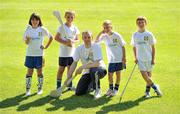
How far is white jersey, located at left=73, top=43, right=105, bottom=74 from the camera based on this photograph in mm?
10957

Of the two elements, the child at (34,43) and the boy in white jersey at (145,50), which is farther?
the child at (34,43)

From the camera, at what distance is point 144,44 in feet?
36.1

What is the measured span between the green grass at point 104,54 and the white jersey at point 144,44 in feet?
3.30

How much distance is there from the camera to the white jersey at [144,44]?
10.9 m

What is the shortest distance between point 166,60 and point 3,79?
5153 mm

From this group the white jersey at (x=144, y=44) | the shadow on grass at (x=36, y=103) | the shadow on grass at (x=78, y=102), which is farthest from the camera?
the white jersey at (x=144, y=44)

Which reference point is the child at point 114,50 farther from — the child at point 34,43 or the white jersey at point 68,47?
the child at point 34,43

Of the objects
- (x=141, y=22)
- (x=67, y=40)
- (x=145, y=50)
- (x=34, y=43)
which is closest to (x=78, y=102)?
(x=67, y=40)

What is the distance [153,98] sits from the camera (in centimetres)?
1110

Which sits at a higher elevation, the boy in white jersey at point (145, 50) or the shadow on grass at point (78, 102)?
the boy in white jersey at point (145, 50)

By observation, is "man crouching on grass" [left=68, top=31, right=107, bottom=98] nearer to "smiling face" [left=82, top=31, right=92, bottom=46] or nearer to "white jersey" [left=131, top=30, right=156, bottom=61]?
"smiling face" [left=82, top=31, right=92, bottom=46]

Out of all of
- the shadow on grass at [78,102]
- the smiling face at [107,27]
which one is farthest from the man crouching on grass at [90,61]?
the smiling face at [107,27]

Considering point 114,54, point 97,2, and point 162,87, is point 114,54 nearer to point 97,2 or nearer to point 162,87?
point 162,87

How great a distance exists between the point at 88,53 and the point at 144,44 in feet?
4.39
